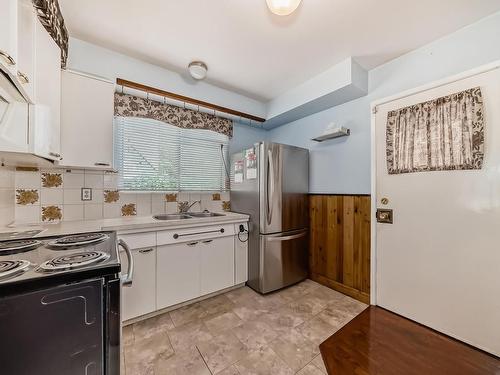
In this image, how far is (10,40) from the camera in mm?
886

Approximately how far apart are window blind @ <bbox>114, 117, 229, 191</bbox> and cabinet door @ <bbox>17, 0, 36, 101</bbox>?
1.00 meters

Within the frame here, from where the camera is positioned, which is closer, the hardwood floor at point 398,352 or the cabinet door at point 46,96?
the cabinet door at point 46,96

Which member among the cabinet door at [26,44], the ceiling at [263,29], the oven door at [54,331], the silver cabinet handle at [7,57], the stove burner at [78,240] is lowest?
the oven door at [54,331]

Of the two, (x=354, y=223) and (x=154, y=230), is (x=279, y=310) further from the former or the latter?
(x=154, y=230)

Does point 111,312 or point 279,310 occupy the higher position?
point 111,312

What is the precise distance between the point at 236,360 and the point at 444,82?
2.65 meters

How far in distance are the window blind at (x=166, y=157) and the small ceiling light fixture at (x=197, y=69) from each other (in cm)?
66

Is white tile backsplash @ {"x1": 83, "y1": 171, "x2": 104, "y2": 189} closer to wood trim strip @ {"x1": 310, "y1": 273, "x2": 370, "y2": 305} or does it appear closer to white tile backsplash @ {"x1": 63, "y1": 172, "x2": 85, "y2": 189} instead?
white tile backsplash @ {"x1": 63, "y1": 172, "x2": 85, "y2": 189}

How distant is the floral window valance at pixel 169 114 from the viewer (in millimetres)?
2150

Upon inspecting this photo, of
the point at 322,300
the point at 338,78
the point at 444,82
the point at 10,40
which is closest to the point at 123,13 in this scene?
the point at 10,40

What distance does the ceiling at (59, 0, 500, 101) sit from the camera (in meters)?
1.50

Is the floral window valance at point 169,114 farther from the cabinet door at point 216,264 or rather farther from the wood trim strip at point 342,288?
the wood trim strip at point 342,288

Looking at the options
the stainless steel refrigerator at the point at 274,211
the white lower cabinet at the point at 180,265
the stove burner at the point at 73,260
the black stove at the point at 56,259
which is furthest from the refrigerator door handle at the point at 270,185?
the stove burner at the point at 73,260

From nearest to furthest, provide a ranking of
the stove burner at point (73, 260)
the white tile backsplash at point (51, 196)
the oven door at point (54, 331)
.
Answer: the oven door at point (54, 331) < the stove burner at point (73, 260) < the white tile backsplash at point (51, 196)
